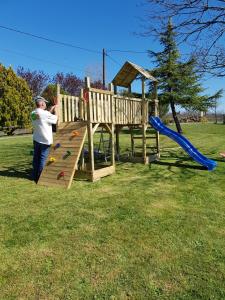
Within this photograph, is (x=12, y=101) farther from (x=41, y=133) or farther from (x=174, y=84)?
(x=41, y=133)

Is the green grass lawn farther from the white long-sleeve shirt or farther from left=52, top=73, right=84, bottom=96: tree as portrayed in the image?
left=52, top=73, right=84, bottom=96: tree

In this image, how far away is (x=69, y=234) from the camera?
491 cm

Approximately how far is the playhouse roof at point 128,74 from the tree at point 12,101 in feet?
76.3

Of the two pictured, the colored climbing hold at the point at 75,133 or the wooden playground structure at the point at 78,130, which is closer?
the wooden playground structure at the point at 78,130

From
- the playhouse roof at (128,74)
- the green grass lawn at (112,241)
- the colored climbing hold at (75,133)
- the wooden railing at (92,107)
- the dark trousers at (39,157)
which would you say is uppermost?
the playhouse roof at (128,74)

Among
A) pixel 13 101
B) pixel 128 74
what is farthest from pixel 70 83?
pixel 128 74

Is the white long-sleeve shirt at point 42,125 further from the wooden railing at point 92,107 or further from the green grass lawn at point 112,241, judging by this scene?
the green grass lawn at point 112,241

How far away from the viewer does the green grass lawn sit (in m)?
3.54

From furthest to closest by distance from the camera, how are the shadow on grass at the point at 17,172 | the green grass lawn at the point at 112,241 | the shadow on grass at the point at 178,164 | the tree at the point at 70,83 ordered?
the tree at the point at 70,83 → the shadow on grass at the point at 178,164 → the shadow on grass at the point at 17,172 → the green grass lawn at the point at 112,241

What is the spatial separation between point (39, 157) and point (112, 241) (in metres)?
4.26

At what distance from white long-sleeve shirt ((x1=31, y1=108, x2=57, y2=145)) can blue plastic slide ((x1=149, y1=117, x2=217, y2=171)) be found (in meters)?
4.87

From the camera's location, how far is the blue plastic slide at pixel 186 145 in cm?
1040

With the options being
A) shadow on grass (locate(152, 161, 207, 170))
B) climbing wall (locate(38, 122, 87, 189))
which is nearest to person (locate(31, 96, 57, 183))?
climbing wall (locate(38, 122, 87, 189))

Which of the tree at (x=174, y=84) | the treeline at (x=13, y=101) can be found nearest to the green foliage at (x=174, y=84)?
the tree at (x=174, y=84)
